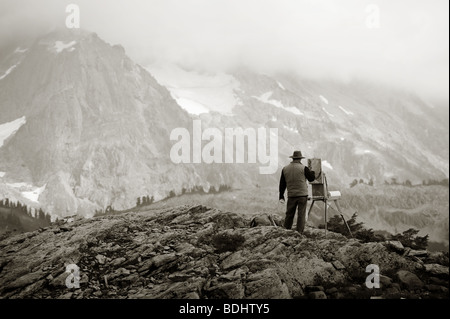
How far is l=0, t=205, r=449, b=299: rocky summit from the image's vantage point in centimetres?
1605

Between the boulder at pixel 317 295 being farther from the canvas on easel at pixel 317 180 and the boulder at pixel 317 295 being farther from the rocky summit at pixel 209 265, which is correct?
the canvas on easel at pixel 317 180

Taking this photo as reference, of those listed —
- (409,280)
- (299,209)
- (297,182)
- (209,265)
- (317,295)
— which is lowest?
(409,280)

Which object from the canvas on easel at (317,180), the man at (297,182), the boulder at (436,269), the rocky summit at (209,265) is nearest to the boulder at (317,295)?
the rocky summit at (209,265)

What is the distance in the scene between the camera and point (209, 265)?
17797 millimetres

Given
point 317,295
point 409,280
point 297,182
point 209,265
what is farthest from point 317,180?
point 209,265

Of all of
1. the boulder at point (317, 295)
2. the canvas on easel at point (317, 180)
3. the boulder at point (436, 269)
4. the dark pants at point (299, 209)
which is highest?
the canvas on easel at point (317, 180)

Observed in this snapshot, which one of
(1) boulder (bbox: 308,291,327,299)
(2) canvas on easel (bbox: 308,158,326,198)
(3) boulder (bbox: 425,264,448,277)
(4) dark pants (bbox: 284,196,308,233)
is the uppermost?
(2) canvas on easel (bbox: 308,158,326,198)

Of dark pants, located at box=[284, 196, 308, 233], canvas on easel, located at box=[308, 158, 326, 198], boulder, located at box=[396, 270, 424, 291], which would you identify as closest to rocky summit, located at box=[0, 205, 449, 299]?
boulder, located at box=[396, 270, 424, 291]

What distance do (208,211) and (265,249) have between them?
657 centimetres

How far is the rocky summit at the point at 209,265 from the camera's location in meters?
16.0

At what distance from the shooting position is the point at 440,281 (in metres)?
17.4

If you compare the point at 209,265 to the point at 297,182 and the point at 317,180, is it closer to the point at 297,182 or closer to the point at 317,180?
the point at 297,182

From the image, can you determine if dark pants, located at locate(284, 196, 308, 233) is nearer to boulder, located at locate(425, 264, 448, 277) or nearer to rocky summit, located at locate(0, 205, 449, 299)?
rocky summit, located at locate(0, 205, 449, 299)
